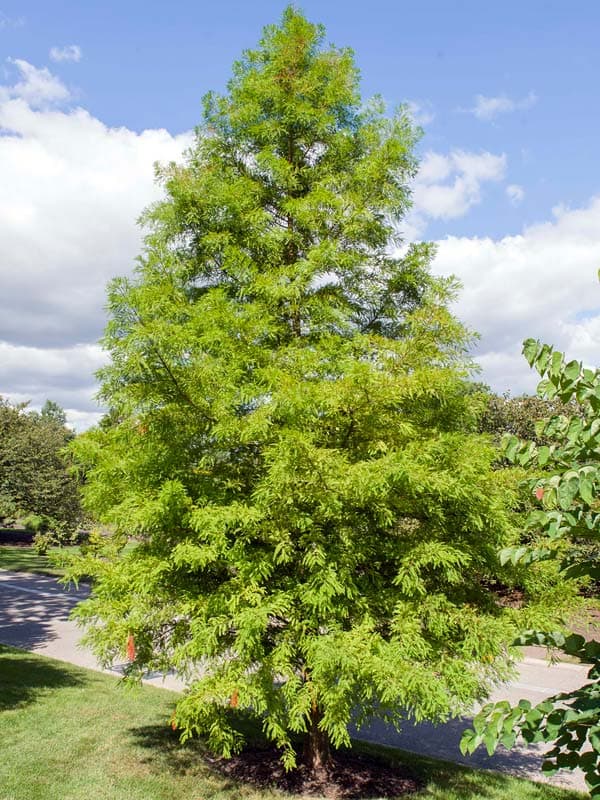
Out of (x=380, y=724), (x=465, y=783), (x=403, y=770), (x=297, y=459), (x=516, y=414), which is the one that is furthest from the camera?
(x=516, y=414)

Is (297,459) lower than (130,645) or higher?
higher

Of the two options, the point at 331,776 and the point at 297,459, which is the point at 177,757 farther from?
the point at 297,459

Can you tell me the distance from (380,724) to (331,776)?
389 centimetres

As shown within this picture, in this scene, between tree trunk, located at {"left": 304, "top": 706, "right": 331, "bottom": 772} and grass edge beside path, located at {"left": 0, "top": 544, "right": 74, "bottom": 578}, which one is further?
grass edge beside path, located at {"left": 0, "top": 544, "right": 74, "bottom": 578}

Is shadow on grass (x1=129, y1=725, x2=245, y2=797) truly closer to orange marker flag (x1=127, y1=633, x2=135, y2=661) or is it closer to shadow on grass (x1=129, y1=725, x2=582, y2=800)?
→ shadow on grass (x1=129, y1=725, x2=582, y2=800)

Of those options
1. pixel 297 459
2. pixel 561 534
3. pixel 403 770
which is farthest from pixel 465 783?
pixel 561 534

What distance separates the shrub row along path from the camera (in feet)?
29.9

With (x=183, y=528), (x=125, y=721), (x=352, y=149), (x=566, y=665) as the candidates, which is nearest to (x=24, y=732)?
(x=125, y=721)

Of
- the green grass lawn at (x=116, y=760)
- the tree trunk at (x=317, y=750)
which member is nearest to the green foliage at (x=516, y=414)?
the green grass lawn at (x=116, y=760)

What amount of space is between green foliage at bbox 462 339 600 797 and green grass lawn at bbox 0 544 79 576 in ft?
76.6

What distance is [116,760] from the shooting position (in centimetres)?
767

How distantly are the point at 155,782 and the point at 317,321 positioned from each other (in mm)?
5837

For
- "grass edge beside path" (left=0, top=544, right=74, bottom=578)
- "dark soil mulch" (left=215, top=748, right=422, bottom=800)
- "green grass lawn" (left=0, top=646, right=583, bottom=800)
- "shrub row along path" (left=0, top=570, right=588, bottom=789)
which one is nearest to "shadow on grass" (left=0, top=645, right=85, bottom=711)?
"green grass lawn" (left=0, top=646, right=583, bottom=800)

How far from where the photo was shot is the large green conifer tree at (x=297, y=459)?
5.29 meters
